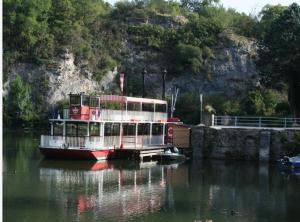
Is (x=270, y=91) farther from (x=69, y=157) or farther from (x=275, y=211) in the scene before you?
(x=275, y=211)

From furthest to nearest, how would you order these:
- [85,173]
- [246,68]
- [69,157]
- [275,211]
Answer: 1. [246,68]
2. [69,157]
3. [85,173]
4. [275,211]

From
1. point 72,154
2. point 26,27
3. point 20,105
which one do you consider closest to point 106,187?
point 72,154

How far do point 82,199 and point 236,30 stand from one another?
245 ft

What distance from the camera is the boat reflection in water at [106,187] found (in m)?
24.2

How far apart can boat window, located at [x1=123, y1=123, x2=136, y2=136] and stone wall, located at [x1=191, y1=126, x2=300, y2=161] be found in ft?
16.7

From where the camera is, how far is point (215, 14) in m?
111

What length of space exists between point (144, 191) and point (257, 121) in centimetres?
2626

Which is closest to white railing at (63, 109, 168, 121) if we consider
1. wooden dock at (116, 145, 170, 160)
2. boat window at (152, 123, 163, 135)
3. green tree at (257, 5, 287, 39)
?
boat window at (152, 123, 163, 135)

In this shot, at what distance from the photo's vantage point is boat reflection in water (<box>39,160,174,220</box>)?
24.2m

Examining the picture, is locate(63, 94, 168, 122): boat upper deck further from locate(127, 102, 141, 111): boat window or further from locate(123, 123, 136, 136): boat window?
locate(123, 123, 136, 136): boat window

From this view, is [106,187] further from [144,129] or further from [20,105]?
[20,105]

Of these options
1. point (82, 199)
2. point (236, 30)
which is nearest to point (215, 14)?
point (236, 30)

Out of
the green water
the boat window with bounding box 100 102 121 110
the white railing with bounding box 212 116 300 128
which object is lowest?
the green water

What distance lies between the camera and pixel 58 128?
4338 cm
